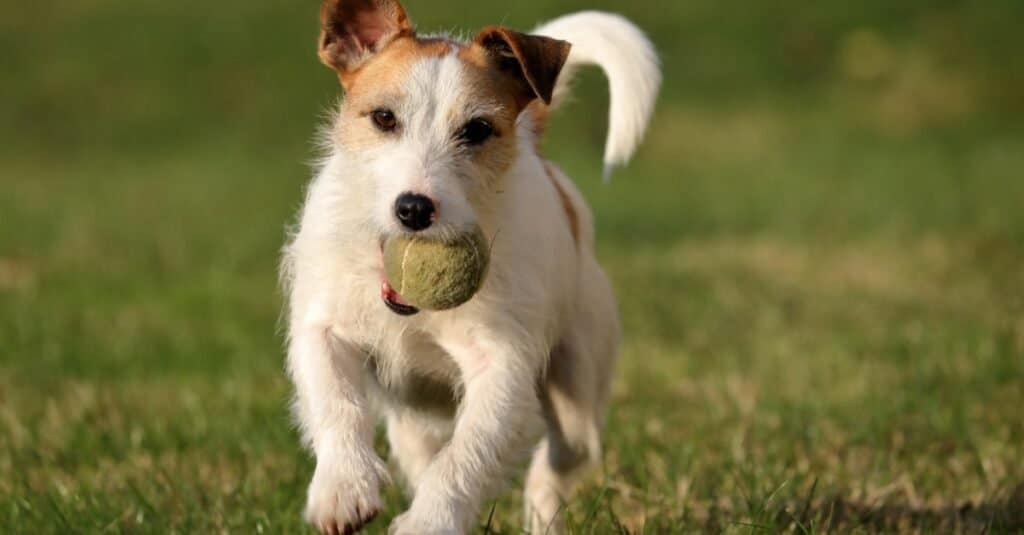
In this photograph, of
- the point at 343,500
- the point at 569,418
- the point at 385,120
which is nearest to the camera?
the point at 343,500

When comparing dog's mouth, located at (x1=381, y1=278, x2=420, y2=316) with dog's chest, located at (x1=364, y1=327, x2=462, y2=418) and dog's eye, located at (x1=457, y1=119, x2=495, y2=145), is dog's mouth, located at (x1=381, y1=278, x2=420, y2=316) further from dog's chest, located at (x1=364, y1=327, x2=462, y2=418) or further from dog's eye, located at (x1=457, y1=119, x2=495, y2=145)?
dog's eye, located at (x1=457, y1=119, x2=495, y2=145)

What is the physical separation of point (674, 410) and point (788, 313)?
7.51 feet

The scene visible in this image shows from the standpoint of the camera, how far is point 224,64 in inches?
787

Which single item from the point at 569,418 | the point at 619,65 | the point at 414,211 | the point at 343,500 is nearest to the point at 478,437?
the point at 343,500

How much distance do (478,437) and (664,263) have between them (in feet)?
20.0

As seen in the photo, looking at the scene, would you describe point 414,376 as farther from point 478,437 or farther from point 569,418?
point 569,418

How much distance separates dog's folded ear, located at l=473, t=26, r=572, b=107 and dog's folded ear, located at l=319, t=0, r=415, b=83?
262mm

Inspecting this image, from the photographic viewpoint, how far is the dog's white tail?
14.4ft

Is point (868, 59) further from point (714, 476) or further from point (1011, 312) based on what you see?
point (714, 476)

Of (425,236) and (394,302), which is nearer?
(425,236)

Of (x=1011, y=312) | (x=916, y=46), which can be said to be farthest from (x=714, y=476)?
(x=916, y=46)

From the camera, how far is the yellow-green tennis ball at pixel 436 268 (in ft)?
11.3

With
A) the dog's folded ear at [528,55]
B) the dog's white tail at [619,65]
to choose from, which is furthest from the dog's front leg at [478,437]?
the dog's white tail at [619,65]

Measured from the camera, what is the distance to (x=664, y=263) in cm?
952
